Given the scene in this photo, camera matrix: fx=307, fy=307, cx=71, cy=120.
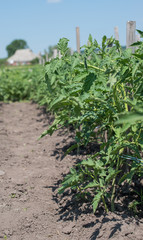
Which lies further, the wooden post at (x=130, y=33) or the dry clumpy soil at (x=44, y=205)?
the wooden post at (x=130, y=33)

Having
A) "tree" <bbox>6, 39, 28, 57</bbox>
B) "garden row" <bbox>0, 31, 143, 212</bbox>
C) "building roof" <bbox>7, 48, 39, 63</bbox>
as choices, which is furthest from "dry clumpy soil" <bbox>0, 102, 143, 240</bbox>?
"tree" <bbox>6, 39, 28, 57</bbox>

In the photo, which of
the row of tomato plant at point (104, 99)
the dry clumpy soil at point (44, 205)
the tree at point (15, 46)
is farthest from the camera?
the tree at point (15, 46)

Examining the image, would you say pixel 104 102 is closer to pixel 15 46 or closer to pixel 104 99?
pixel 104 99

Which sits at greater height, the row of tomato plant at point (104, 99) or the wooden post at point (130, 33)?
the wooden post at point (130, 33)

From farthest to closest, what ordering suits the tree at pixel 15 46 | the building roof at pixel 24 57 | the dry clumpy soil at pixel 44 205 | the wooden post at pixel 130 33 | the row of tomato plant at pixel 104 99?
1. the tree at pixel 15 46
2. the building roof at pixel 24 57
3. the wooden post at pixel 130 33
4. the dry clumpy soil at pixel 44 205
5. the row of tomato plant at pixel 104 99

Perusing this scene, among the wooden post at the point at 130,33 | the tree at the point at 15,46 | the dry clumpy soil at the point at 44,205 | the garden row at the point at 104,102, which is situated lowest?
the dry clumpy soil at the point at 44,205

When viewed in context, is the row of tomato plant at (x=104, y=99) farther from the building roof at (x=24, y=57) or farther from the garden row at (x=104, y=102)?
the building roof at (x=24, y=57)

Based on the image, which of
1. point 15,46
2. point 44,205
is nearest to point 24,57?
point 15,46

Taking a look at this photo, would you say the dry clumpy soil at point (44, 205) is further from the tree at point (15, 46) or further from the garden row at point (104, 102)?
the tree at point (15, 46)

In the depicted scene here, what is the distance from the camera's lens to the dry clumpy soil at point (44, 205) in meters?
2.39

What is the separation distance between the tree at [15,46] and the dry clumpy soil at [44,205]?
12411 centimetres

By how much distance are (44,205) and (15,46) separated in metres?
128

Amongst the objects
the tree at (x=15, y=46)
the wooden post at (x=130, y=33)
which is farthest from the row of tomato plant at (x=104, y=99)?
the tree at (x=15, y=46)

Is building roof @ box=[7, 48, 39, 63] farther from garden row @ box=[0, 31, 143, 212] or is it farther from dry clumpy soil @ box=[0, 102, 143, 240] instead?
garden row @ box=[0, 31, 143, 212]
